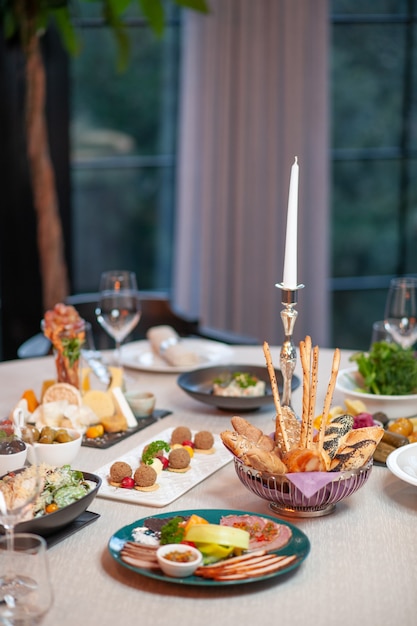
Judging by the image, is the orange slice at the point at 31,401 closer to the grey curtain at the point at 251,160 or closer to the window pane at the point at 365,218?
the grey curtain at the point at 251,160

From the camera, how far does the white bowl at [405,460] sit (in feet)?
5.03

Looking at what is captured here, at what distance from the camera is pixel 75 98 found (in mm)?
4352

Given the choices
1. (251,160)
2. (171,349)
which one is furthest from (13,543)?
(251,160)

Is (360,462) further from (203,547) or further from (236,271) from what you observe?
(236,271)

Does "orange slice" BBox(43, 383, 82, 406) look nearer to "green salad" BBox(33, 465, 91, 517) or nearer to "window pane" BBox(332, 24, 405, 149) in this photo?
"green salad" BBox(33, 465, 91, 517)

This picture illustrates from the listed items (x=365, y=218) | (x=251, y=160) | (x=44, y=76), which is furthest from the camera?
(x=365, y=218)

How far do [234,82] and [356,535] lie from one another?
3254mm

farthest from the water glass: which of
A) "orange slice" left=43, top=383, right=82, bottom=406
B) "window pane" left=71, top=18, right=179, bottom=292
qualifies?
"window pane" left=71, top=18, right=179, bottom=292

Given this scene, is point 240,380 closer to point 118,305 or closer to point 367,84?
point 118,305

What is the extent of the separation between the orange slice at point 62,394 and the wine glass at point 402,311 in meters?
0.82

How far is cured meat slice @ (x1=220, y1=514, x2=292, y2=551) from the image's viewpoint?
1270mm

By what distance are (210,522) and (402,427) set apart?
576mm

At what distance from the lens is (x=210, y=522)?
4.43ft

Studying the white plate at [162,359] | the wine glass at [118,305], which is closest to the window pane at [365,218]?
the white plate at [162,359]
